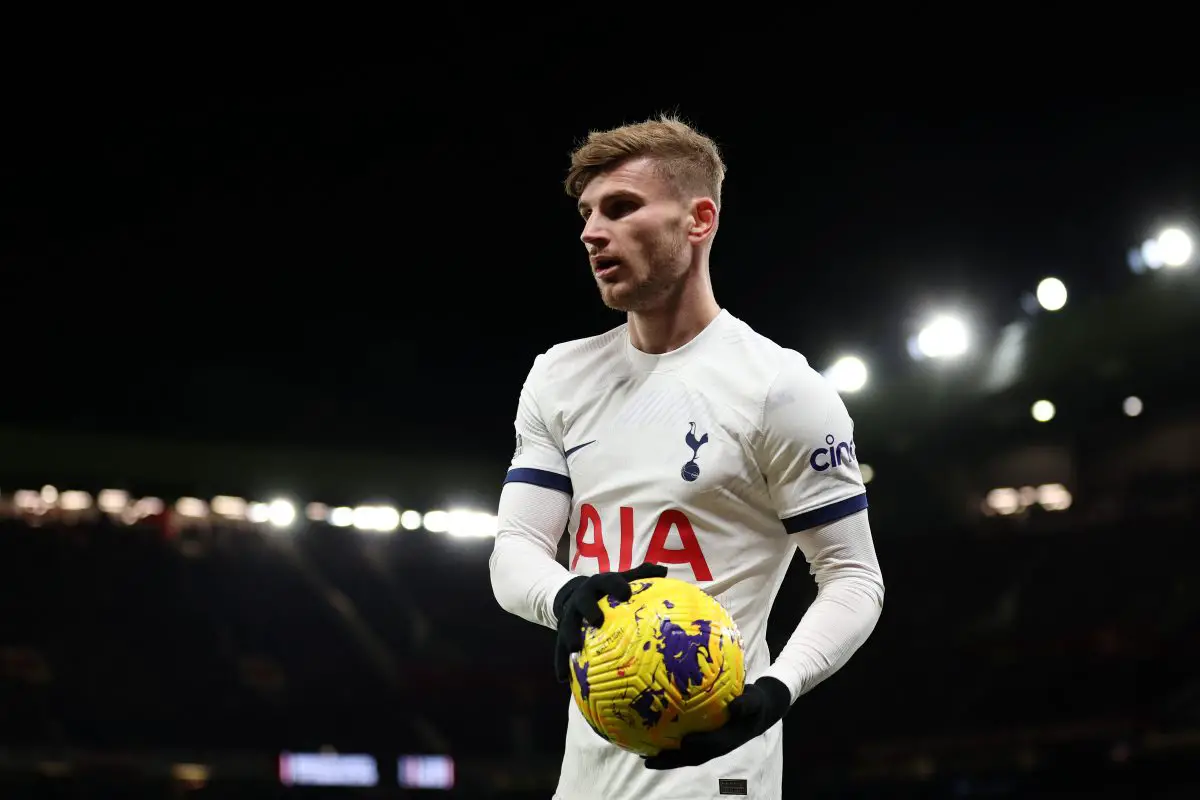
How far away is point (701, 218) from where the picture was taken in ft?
9.12

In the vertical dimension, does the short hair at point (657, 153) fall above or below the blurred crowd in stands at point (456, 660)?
below

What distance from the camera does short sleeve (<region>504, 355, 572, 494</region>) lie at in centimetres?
275

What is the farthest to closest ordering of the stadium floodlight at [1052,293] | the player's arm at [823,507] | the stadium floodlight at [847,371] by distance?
the stadium floodlight at [847,371] < the stadium floodlight at [1052,293] < the player's arm at [823,507]

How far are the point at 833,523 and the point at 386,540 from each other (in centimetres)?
1327

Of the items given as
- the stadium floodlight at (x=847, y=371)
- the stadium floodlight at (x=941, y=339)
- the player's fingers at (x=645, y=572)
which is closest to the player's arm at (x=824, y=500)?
the player's fingers at (x=645, y=572)

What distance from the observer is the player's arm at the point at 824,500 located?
8.27ft

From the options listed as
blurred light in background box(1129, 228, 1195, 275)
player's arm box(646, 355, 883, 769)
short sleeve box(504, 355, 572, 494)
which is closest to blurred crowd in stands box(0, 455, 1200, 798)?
blurred light in background box(1129, 228, 1195, 275)

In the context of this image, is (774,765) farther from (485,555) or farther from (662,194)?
(485,555)

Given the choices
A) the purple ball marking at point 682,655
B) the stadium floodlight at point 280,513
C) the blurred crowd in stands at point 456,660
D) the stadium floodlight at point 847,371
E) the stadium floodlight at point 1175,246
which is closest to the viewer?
the purple ball marking at point 682,655

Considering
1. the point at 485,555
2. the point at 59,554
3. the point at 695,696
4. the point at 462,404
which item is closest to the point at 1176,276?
the point at 462,404

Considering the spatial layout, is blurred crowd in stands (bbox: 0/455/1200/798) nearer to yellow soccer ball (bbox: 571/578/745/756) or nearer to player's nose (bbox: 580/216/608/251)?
player's nose (bbox: 580/216/608/251)

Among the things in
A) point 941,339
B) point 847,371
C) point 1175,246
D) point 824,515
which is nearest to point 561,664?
point 824,515

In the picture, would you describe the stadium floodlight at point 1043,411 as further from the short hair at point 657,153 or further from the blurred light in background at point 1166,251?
the short hair at point 657,153

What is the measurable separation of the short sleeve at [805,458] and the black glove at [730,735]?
1.42 ft
